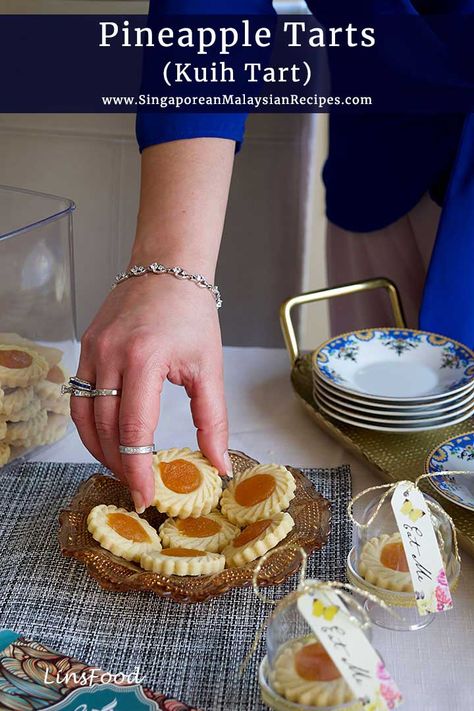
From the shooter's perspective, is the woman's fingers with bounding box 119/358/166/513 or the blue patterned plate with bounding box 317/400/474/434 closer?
the woman's fingers with bounding box 119/358/166/513

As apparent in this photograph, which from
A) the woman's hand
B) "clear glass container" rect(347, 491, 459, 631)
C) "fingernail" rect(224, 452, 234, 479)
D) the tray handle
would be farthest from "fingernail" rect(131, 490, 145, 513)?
the tray handle

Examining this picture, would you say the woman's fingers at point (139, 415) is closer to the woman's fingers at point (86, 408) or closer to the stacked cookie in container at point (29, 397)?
the woman's fingers at point (86, 408)

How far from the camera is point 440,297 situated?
1.31 meters

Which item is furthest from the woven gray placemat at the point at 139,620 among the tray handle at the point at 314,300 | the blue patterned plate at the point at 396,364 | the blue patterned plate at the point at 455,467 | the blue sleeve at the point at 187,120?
the blue sleeve at the point at 187,120

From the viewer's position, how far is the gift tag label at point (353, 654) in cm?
61

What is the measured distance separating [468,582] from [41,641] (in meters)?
0.42

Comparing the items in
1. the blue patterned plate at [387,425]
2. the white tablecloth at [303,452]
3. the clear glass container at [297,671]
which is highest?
the clear glass container at [297,671]

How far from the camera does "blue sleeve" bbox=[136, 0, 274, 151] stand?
3.38 ft

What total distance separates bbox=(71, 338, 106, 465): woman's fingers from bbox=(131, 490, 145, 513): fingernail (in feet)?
0.20

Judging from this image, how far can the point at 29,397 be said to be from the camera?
1038 mm

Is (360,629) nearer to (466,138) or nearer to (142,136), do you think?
(142,136)

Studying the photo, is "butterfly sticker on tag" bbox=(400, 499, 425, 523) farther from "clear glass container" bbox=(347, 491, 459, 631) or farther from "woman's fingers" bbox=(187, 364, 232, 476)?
"woman's fingers" bbox=(187, 364, 232, 476)

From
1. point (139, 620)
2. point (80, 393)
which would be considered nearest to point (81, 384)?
point (80, 393)
